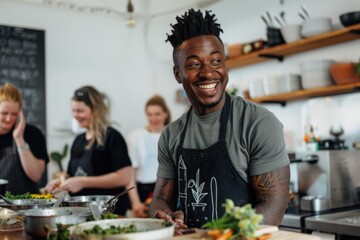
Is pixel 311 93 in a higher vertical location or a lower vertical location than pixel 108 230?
higher

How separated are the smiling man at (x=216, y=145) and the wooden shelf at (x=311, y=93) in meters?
2.21

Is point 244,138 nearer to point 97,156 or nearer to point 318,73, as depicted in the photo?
point 97,156

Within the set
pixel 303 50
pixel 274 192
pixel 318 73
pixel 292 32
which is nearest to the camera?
pixel 274 192

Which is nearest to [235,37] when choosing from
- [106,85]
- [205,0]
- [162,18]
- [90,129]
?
[205,0]

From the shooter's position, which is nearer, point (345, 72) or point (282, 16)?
point (345, 72)

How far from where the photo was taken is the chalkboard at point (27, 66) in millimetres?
4973

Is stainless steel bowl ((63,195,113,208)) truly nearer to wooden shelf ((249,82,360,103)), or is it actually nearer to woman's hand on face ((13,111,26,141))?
woman's hand on face ((13,111,26,141))

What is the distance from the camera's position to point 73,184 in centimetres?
304

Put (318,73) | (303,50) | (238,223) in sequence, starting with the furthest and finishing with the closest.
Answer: (303,50) < (318,73) < (238,223)

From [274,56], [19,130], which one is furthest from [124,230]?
[274,56]

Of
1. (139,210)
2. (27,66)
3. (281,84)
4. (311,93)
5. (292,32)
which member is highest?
(292,32)

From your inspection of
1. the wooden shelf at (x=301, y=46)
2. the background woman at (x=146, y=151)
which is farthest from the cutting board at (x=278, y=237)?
the background woman at (x=146, y=151)

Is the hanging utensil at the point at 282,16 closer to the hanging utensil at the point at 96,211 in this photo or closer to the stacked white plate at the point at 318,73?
the stacked white plate at the point at 318,73

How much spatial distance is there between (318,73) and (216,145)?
8.20 feet
